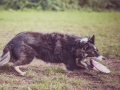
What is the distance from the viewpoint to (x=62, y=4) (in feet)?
22.2

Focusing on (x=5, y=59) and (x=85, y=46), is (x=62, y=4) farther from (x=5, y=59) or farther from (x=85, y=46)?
(x=5, y=59)

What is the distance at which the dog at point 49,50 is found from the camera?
387cm

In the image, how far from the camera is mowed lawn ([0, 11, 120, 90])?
3455mm

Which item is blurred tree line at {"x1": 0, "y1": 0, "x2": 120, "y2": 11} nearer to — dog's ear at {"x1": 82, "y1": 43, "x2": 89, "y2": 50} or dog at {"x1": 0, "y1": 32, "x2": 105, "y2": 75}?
dog at {"x1": 0, "y1": 32, "x2": 105, "y2": 75}

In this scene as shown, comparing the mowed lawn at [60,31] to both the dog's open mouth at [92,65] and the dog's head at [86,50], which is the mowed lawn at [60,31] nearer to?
the dog's open mouth at [92,65]

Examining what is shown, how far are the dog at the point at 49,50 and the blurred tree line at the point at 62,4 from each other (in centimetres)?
203

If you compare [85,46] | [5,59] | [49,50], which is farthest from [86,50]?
[5,59]

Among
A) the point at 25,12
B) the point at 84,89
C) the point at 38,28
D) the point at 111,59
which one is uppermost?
the point at 25,12

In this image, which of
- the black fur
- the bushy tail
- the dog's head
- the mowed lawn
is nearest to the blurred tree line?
the mowed lawn

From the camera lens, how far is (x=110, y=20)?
738 centimetres

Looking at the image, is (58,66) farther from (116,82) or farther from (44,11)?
(44,11)

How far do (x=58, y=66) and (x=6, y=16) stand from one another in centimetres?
228

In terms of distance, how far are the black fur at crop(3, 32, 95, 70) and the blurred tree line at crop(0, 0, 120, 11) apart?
201cm

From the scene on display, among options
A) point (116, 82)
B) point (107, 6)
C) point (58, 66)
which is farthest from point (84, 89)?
point (107, 6)
